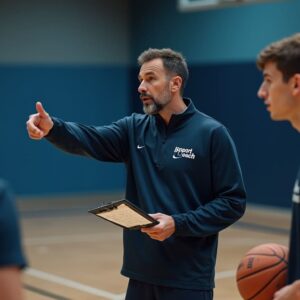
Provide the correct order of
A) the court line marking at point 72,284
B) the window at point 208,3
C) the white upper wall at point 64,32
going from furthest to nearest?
the white upper wall at point 64,32, the window at point 208,3, the court line marking at point 72,284

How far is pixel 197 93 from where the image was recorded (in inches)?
580

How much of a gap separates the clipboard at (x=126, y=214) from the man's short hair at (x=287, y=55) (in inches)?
44.5

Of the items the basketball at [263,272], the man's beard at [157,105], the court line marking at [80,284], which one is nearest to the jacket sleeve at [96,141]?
the man's beard at [157,105]

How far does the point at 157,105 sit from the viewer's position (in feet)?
13.2

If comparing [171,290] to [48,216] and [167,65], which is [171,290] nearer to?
[167,65]

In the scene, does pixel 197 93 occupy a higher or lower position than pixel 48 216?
higher

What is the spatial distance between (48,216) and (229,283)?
563cm

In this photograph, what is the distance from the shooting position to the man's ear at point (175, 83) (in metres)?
4.07

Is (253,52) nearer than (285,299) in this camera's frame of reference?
No

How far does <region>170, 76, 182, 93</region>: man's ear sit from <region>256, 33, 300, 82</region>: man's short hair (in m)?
1.32

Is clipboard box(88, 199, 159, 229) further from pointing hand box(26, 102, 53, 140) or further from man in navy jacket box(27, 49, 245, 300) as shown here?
pointing hand box(26, 102, 53, 140)

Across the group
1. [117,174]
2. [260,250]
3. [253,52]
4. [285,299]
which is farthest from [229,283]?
[117,174]

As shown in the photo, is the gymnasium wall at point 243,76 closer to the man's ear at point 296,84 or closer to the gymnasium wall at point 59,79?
the gymnasium wall at point 59,79

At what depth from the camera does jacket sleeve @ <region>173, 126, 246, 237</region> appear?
12.5 ft
